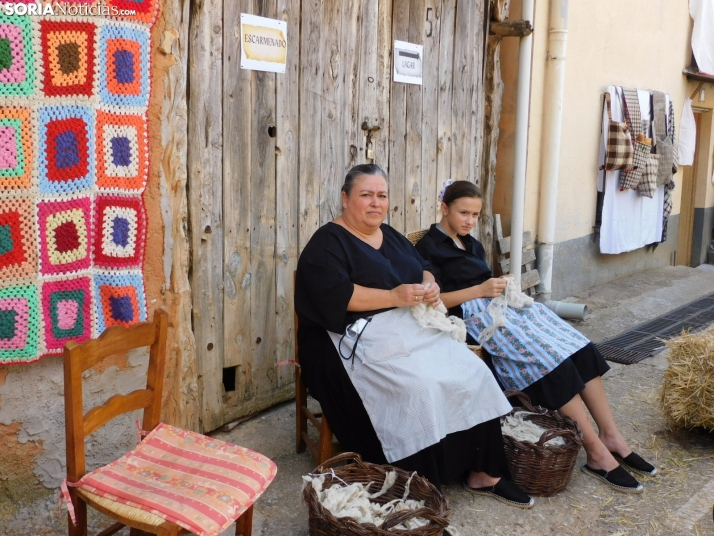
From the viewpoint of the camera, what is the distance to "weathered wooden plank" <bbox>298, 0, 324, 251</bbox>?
3607mm

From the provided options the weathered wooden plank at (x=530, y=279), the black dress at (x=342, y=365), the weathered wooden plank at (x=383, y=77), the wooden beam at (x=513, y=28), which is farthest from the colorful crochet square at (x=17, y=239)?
the weathered wooden plank at (x=530, y=279)

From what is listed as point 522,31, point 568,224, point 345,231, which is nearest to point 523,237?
point 568,224

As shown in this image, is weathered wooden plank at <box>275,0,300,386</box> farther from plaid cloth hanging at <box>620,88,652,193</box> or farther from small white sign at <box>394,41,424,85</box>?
plaid cloth hanging at <box>620,88,652,193</box>

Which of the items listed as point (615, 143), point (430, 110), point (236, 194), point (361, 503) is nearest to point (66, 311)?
point (236, 194)

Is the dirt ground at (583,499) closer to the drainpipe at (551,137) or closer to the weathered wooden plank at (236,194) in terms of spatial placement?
the weathered wooden plank at (236,194)

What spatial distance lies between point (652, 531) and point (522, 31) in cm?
346

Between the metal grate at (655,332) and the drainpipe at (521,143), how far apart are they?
0.89m

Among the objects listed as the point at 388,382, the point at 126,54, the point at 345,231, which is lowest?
the point at 388,382

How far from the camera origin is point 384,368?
2.77 m

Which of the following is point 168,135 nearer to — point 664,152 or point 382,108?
point 382,108

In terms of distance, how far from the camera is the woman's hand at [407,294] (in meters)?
2.88

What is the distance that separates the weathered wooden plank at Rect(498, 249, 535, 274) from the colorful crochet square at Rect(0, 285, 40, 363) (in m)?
3.74

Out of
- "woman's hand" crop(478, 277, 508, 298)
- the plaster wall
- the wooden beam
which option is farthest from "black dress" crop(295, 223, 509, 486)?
the plaster wall

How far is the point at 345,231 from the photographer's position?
9.95 feet
